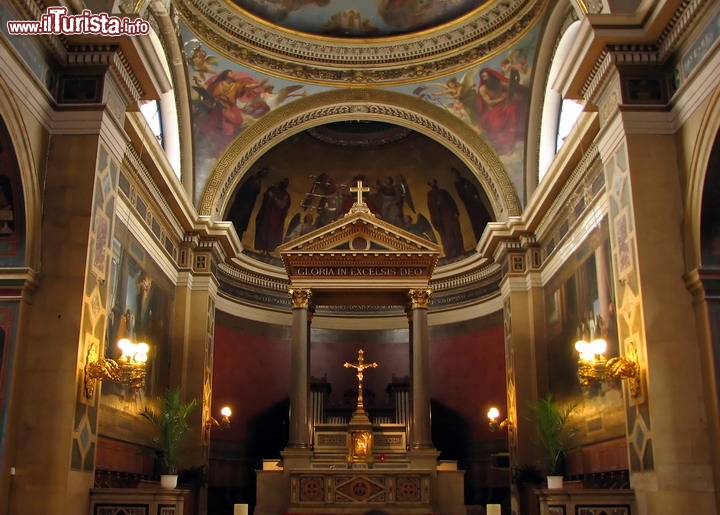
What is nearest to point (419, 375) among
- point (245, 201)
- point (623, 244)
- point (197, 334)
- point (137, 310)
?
point (197, 334)

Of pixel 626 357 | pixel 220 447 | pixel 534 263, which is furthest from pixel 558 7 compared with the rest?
pixel 220 447

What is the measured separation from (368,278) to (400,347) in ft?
21.8

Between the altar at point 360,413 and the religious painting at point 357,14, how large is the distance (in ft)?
15.6

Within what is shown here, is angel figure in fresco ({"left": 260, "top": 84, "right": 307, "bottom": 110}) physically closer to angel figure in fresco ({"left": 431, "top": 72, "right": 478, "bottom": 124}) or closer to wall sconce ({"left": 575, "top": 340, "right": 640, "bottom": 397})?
angel figure in fresco ({"left": 431, "top": 72, "right": 478, "bottom": 124})

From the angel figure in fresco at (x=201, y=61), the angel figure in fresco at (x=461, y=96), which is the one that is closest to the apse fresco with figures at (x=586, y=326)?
the angel figure in fresco at (x=461, y=96)

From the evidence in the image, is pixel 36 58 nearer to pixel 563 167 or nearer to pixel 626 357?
pixel 626 357

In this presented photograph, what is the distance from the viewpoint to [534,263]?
17625 mm

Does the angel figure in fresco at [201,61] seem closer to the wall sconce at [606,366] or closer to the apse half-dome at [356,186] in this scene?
the apse half-dome at [356,186]

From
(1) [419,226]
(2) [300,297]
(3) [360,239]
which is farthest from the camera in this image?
A: (1) [419,226]

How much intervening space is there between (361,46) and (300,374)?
27.2 feet

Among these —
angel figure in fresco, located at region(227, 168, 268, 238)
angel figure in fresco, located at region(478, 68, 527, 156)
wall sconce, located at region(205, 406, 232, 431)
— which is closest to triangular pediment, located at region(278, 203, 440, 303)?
wall sconce, located at region(205, 406, 232, 431)

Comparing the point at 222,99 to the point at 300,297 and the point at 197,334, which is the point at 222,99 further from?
the point at 197,334

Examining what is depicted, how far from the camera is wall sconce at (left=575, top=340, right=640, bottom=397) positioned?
9336mm

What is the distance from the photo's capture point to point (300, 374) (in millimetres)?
15664
